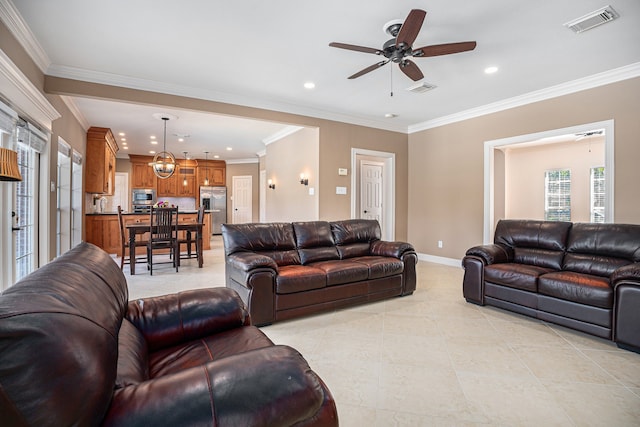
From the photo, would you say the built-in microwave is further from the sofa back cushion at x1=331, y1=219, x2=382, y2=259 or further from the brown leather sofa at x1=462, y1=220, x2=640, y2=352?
the brown leather sofa at x1=462, y1=220, x2=640, y2=352

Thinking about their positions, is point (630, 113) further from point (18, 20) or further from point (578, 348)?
point (18, 20)

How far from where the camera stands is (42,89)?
361cm

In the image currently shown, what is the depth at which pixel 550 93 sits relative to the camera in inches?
170

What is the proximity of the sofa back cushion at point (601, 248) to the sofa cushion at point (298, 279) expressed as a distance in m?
2.59

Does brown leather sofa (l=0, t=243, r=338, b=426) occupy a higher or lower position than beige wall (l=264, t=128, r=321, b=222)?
lower

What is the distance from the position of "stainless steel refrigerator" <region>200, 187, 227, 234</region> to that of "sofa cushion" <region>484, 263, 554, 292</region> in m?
8.89

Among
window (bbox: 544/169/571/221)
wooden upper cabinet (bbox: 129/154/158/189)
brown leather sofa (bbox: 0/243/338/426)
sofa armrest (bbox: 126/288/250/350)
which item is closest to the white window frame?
window (bbox: 544/169/571/221)

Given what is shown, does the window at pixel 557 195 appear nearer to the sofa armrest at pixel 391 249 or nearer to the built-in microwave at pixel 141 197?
the sofa armrest at pixel 391 249

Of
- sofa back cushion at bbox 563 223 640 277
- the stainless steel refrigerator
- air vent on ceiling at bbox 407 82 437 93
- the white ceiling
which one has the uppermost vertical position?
the white ceiling

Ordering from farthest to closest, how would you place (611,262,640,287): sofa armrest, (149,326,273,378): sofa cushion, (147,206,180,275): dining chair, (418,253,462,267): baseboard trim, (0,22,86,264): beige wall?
(418,253,462,267): baseboard trim, (147,206,180,275): dining chair, (0,22,86,264): beige wall, (611,262,640,287): sofa armrest, (149,326,273,378): sofa cushion

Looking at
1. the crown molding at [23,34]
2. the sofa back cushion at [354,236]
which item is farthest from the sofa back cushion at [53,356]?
the sofa back cushion at [354,236]

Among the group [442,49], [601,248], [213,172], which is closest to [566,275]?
[601,248]

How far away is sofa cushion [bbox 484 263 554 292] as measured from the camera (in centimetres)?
303

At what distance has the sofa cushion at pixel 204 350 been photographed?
1348 mm
